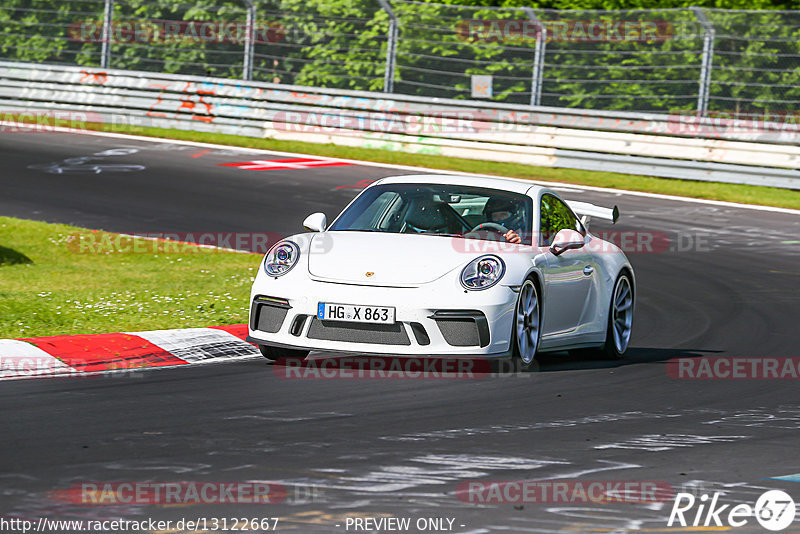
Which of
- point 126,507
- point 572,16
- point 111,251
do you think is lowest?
point 111,251

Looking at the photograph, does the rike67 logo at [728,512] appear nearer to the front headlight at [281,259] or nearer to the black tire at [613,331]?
the front headlight at [281,259]

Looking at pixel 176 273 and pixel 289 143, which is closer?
pixel 176 273

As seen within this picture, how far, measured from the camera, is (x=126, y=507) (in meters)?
5.20

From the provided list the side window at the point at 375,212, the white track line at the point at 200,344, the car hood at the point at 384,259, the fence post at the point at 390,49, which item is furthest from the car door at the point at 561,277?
the fence post at the point at 390,49

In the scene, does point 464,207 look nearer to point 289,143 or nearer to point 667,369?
point 667,369

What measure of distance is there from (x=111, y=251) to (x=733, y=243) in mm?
7252

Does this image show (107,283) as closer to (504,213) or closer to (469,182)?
(469,182)

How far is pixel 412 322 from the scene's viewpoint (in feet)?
28.0

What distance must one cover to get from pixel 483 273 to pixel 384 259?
61cm

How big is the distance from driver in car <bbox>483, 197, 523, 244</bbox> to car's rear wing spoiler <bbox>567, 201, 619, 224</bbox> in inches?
35.9

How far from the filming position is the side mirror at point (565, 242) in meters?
9.52

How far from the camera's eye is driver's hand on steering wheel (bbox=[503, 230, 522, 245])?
948cm

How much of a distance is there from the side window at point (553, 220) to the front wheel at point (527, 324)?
0.58 m

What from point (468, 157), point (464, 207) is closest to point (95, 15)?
point (468, 157)
